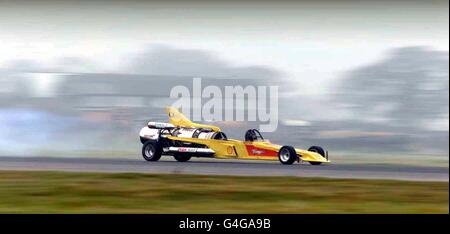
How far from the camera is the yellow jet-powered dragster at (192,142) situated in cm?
1484

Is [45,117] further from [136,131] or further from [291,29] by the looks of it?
[291,29]

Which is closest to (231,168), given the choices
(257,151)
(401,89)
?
(257,151)

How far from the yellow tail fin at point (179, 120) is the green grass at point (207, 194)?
322 cm

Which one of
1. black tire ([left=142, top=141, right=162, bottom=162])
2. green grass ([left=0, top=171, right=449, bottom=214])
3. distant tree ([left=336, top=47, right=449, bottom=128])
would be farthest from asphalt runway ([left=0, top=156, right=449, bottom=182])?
distant tree ([left=336, top=47, right=449, bottom=128])

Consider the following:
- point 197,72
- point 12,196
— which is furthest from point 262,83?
point 12,196

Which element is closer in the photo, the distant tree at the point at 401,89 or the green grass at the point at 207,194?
the green grass at the point at 207,194

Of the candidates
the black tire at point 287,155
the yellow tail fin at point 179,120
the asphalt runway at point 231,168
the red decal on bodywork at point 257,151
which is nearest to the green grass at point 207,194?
the asphalt runway at point 231,168

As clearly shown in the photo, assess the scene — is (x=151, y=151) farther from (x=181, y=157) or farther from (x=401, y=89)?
(x=401, y=89)

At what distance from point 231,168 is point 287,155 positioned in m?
1.53

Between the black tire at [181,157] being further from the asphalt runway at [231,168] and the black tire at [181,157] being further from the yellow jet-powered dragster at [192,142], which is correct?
the asphalt runway at [231,168]

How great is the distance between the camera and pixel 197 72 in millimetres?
15023

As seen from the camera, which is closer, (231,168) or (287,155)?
(231,168)

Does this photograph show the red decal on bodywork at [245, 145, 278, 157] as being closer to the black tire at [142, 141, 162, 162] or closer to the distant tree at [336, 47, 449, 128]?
the black tire at [142, 141, 162, 162]

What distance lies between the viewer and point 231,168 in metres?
13.3
